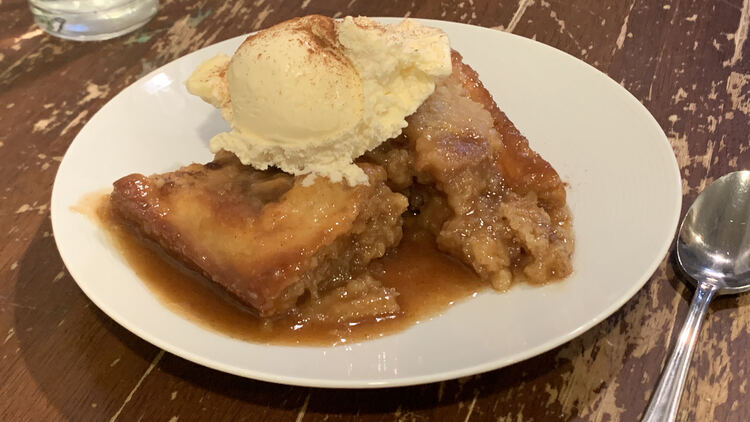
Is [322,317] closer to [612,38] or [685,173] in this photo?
[685,173]

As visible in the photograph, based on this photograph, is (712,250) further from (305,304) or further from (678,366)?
(305,304)

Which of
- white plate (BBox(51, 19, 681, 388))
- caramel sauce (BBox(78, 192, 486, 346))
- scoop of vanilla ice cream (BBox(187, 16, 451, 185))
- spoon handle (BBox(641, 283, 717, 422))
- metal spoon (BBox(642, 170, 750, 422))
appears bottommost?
spoon handle (BBox(641, 283, 717, 422))

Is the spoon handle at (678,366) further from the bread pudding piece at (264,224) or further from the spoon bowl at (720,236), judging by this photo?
the bread pudding piece at (264,224)

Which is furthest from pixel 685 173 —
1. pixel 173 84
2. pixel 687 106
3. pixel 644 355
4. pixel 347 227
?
pixel 173 84

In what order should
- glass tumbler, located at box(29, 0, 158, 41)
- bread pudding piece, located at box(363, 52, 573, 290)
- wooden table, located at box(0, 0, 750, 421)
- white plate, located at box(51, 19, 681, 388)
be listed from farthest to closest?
1. glass tumbler, located at box(29, 0, 158, 41)
2. bread pudding piece, located at box(363, 52, 573, 290)
3. wooden table, located at box(0, 0, 750, 421)
4. white plate, located at box(51, 19, 681, 388)

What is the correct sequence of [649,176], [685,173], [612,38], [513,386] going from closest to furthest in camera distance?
1. [513,386]
2. [649,176]
3. [685,173]
4. [612,38]

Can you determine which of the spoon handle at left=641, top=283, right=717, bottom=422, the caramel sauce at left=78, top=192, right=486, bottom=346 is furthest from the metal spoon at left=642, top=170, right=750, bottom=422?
the caramel sauce at left=78, top=192, right=486, bottom=346

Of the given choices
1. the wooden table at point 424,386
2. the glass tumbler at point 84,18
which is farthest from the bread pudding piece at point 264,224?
the glass tumbler at point 84,18

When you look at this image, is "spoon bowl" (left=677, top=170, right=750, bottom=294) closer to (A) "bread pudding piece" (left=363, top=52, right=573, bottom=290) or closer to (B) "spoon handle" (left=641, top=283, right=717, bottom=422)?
(B) "spoon handle" (left=641, top=283, right=717, bottom=422)
